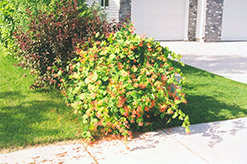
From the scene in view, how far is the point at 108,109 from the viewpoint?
4652mm

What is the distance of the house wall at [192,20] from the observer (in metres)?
17.0

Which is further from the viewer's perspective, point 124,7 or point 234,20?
point 234,20

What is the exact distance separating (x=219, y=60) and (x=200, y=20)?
596 centimetres

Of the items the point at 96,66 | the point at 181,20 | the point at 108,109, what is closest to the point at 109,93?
the point at 108,109

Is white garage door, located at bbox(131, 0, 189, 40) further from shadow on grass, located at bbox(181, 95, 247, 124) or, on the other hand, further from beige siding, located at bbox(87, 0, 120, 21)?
shadow on grass, located at bbox(181, 95, 247, 124)

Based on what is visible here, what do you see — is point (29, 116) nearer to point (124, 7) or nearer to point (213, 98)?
point (213, 98)

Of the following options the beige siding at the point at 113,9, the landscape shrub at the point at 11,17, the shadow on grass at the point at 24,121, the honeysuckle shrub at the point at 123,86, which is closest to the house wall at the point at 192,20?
the beige siding at the point at 113,9

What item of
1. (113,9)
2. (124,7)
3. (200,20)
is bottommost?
(200,20)

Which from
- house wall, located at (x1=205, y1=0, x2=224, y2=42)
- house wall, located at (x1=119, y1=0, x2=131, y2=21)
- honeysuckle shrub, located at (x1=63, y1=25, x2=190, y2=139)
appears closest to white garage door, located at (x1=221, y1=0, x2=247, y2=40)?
house wall, located at (x1=205, y1=0, x2=224, y2=42)

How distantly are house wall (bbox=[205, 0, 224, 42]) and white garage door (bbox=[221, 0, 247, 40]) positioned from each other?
53 centimetres

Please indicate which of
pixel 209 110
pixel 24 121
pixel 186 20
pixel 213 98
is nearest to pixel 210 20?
pixel 186 20

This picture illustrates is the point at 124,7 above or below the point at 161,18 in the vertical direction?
above

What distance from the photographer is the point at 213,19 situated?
669 inches

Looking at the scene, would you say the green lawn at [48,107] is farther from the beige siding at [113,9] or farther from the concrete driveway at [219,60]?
the beige siding at [113,9]
